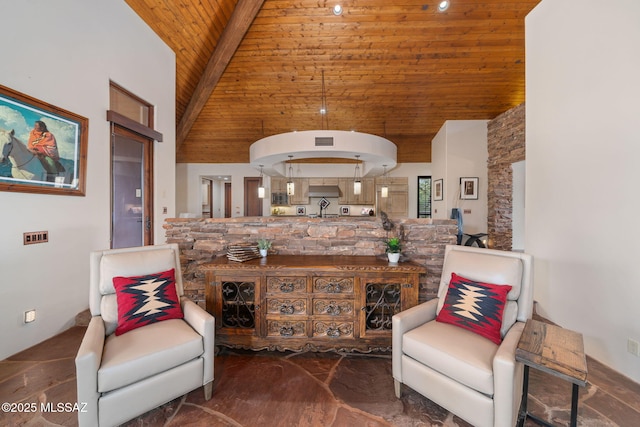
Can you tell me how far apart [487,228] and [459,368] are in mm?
4921

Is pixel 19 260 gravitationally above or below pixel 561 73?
below

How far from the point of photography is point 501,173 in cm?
503

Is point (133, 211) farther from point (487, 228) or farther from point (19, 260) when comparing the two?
point (487, 228)

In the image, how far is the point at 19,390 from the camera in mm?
1722

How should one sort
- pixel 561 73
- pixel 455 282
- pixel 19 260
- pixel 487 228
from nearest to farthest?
pixel 455 282 → pixel 19 260 → pixel 561 73 → pixel 487 228

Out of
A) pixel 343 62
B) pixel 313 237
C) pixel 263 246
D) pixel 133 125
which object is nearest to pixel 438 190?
pixel 343 62

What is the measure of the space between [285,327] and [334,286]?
1.83ft

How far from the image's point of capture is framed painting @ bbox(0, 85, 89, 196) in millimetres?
1993

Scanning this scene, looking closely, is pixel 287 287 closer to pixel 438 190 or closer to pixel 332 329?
pixel 332 329

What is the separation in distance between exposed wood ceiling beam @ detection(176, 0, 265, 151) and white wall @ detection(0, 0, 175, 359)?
1.22 m

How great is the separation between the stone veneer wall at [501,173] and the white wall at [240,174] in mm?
2136

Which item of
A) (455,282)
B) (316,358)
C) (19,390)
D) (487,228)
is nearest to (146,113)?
(19,390)

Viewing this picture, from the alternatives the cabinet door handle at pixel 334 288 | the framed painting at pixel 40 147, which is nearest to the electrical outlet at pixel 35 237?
the framed painting at pixel 40 147

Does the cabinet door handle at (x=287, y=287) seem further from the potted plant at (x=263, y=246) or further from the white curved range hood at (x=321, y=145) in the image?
the white curved range hood at (x=321, y=145)
